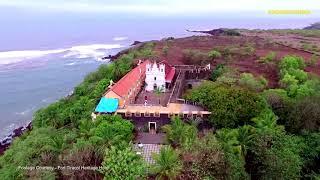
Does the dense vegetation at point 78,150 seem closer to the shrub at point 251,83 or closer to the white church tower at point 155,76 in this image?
the white church tower at point 155,76

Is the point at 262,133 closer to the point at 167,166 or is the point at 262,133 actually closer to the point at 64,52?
the point at 167,166

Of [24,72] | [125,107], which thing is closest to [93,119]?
[125,107]

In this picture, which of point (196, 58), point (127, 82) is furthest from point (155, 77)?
point (196, 58)

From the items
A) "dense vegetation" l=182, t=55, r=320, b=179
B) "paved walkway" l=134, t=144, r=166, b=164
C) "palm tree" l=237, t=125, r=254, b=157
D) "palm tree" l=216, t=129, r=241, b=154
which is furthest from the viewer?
"palm tree" l=237, t=125, r=254, b=157

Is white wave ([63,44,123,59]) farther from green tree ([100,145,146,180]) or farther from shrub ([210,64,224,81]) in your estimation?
green tree ([100,145,146,180])

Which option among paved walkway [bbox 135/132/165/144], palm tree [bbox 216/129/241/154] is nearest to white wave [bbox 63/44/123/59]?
paved walkway [bbox 135/132/165/144]

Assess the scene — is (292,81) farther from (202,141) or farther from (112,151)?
(112,151)

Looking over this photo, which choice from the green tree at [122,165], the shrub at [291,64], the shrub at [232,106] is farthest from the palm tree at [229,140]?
the shrub at [291,64]
